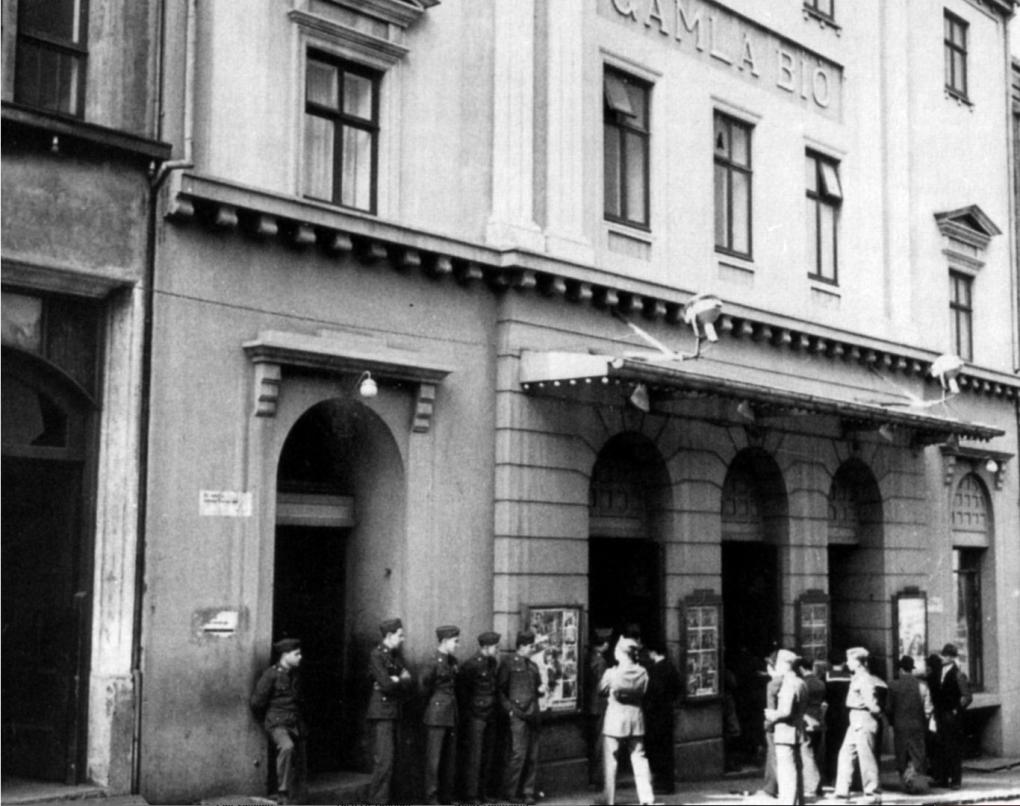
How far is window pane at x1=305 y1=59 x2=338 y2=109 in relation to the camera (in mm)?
16984

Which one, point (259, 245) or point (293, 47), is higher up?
point (293, 47)

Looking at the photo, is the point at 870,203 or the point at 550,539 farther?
the point at 870,203

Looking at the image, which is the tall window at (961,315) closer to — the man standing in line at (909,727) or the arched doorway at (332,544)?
the man standing in line at (909,727)

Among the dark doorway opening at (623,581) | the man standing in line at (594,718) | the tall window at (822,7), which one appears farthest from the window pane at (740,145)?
the man standing in line at (594,718)

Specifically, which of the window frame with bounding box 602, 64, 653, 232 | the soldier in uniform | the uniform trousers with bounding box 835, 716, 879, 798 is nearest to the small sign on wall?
the soldier in uniform

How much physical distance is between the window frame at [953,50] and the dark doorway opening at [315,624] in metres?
17.9

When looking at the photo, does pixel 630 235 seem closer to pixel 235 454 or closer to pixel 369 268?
pixel 369 268

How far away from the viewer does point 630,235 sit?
69.0 ft

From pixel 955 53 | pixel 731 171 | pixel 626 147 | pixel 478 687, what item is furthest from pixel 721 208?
pixel 478 687

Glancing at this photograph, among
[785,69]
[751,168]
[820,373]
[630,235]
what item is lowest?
[820,373]

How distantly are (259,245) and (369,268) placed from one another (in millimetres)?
1667

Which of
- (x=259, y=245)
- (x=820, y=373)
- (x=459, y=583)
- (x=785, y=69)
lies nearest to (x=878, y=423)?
(x=820, y=373)

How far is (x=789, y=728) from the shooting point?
57.9 ft

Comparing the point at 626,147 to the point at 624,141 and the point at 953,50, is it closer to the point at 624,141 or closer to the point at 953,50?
the point at 624,141
